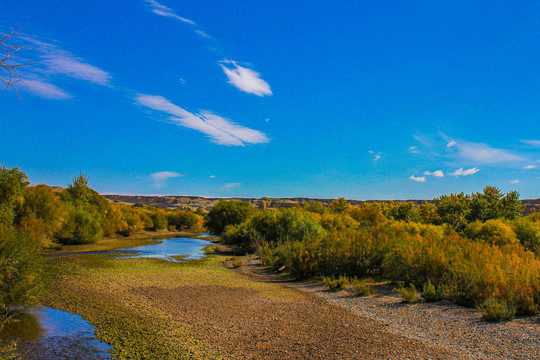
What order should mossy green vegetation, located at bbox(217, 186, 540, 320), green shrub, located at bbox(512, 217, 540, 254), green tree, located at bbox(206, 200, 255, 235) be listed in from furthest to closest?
green tree, located at bbox(206, 200, 255, 235), green shrub, located at bbox(512, 217, 540, 254), mossy green vegetation, located at bbox(217, 186, 540, 320)

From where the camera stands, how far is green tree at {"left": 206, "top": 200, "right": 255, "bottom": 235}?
5769 cm

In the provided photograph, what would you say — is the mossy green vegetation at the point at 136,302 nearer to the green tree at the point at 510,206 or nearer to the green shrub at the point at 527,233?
the green shrub at the point at 527,233

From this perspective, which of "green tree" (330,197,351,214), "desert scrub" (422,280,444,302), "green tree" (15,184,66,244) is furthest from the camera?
"green tree" (330,197,351,214)

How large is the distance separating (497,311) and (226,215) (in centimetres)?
5002

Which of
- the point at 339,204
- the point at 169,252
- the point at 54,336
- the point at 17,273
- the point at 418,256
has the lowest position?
the point at 169,252

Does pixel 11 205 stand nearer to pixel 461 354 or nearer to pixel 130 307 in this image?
pixel 130 307

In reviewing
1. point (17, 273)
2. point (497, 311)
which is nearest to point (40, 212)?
point (17, 273)

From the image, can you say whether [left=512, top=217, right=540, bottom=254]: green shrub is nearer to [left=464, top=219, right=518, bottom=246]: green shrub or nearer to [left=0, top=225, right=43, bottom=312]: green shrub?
[left=464, top=219, right=518, bottom=246]: green shrub

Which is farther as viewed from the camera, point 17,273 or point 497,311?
point 17,273

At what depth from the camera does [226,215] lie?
5834cm

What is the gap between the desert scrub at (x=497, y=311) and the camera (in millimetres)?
10047

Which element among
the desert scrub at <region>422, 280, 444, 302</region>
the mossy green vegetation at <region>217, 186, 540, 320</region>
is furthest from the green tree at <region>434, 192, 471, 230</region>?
the desert scrub at <region>422, 280, 444, 302</region>

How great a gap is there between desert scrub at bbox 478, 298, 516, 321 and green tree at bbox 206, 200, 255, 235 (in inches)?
1860

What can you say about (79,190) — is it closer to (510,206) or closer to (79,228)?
(79,228)
